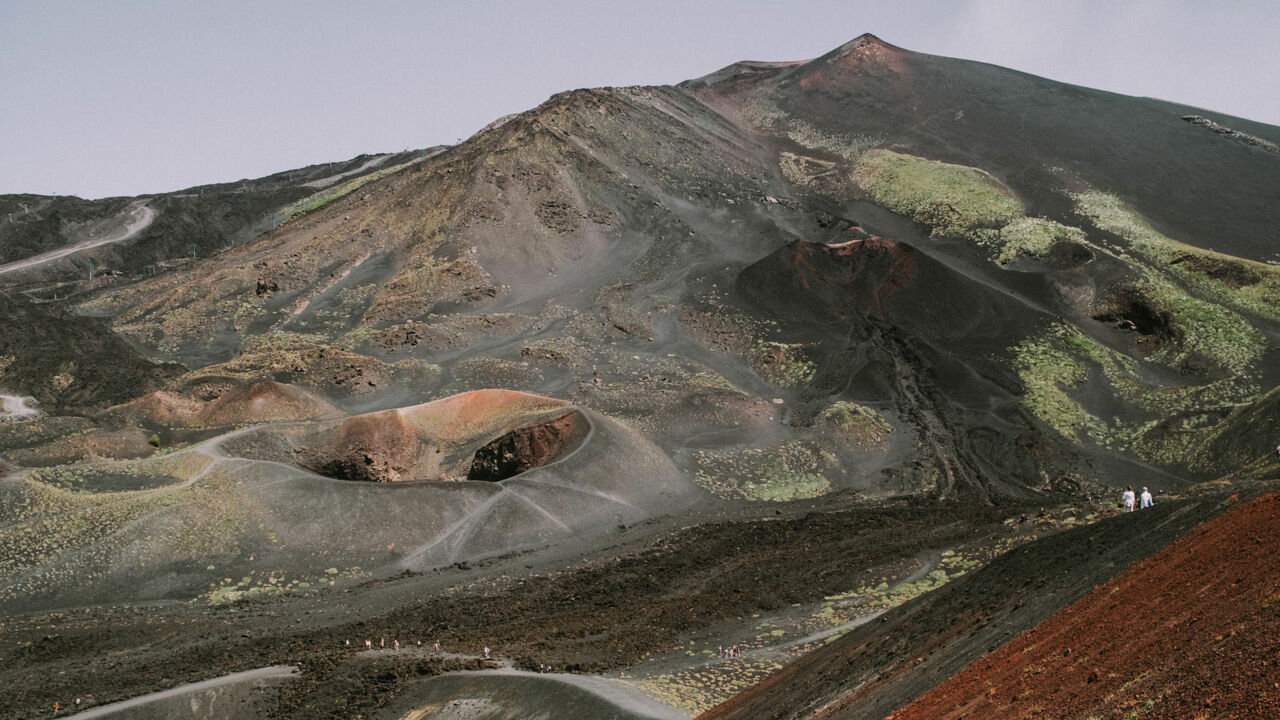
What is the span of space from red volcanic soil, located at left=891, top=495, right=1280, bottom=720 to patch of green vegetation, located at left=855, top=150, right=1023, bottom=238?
167ft

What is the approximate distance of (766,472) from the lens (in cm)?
4041

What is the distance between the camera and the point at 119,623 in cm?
2547

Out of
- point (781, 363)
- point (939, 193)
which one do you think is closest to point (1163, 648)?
point (781, 363)

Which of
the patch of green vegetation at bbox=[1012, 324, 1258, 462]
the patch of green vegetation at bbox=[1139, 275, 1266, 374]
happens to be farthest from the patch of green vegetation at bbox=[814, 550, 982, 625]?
the patch of green vegetation at bbox=[1139, 275, 1266, 374]

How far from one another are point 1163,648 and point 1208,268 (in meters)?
51.2

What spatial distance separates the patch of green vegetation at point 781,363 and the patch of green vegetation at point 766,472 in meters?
6.36

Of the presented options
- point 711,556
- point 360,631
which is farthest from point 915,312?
point 360,631

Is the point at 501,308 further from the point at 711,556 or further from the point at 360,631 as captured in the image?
the point at 360,631

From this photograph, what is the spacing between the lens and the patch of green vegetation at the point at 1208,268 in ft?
169

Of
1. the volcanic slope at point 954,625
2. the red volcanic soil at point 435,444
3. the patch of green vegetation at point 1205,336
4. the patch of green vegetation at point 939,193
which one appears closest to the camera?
the volcanic slope at point 954,625

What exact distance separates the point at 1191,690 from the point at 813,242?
51.5m

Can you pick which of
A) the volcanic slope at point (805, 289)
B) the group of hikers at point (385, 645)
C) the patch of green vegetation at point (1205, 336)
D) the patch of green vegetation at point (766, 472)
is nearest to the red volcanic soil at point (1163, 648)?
the group of hikers at point (385, 645)

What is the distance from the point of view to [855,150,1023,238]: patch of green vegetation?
61.8m

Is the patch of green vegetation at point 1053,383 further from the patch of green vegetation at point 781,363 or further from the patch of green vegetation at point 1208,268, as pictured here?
the patch of green vegetation at point 1208,268
